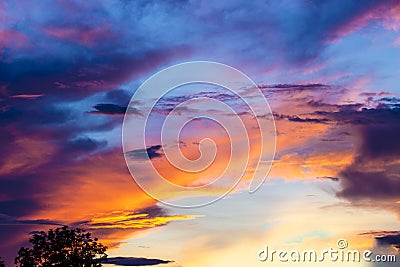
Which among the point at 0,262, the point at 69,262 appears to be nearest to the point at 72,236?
the point at 69,262

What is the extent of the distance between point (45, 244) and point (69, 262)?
2.86 metres

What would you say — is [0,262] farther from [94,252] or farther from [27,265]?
[94,252]

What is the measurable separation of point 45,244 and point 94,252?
478cm

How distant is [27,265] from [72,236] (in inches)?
196

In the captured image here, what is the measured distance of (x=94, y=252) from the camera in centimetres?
7700

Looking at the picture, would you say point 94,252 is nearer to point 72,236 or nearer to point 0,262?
point 72,236

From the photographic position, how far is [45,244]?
75625mm

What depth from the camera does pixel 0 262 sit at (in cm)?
7594

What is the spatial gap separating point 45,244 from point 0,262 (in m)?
4.71

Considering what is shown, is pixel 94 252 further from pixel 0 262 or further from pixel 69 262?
pixel 0 262

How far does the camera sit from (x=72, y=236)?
76625 millimetres

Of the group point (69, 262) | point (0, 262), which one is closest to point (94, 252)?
point (69, 262)

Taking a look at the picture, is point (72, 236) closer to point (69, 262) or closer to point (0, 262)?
point (69, 262)

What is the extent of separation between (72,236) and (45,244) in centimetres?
268
